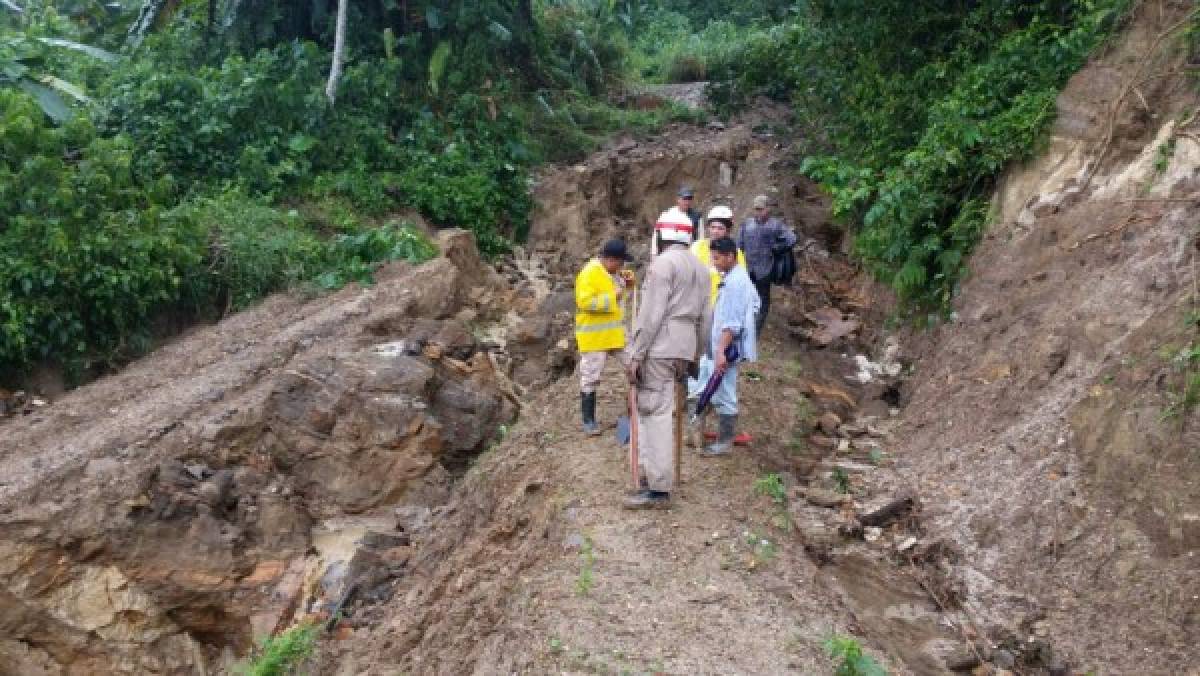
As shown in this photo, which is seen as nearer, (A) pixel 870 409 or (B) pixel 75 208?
(A) pixel 870 409

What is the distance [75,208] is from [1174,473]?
10.4 m

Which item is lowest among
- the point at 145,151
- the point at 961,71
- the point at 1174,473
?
the point at 1174,473

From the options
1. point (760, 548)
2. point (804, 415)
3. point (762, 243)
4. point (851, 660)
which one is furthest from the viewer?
point (762, 243)

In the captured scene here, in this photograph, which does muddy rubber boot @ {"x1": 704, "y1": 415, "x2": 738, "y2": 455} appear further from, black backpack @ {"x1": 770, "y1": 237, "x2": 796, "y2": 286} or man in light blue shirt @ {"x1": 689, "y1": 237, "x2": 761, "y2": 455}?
black backpack @ {"x1": 770, "y1": 237, "x2": 796, "y2": 286}

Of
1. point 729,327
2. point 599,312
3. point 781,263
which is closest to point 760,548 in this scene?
point 729,327

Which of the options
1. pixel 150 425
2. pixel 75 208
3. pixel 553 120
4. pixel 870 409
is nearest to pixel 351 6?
pixel 553 120

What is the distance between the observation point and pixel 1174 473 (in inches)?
247

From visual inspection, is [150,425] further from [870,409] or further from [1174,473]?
[1174,473]

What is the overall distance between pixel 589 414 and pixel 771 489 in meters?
1.62

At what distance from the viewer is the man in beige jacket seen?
6.89m

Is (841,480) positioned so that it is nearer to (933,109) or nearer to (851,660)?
(851,660)

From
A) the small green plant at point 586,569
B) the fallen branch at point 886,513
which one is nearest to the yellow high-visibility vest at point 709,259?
the fallen branch at point 886,513

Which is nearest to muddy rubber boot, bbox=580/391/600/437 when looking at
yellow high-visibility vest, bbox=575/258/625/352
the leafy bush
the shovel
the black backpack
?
yellow high-visibility vest, bbox=575/258/625/352

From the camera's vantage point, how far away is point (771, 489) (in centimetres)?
766
